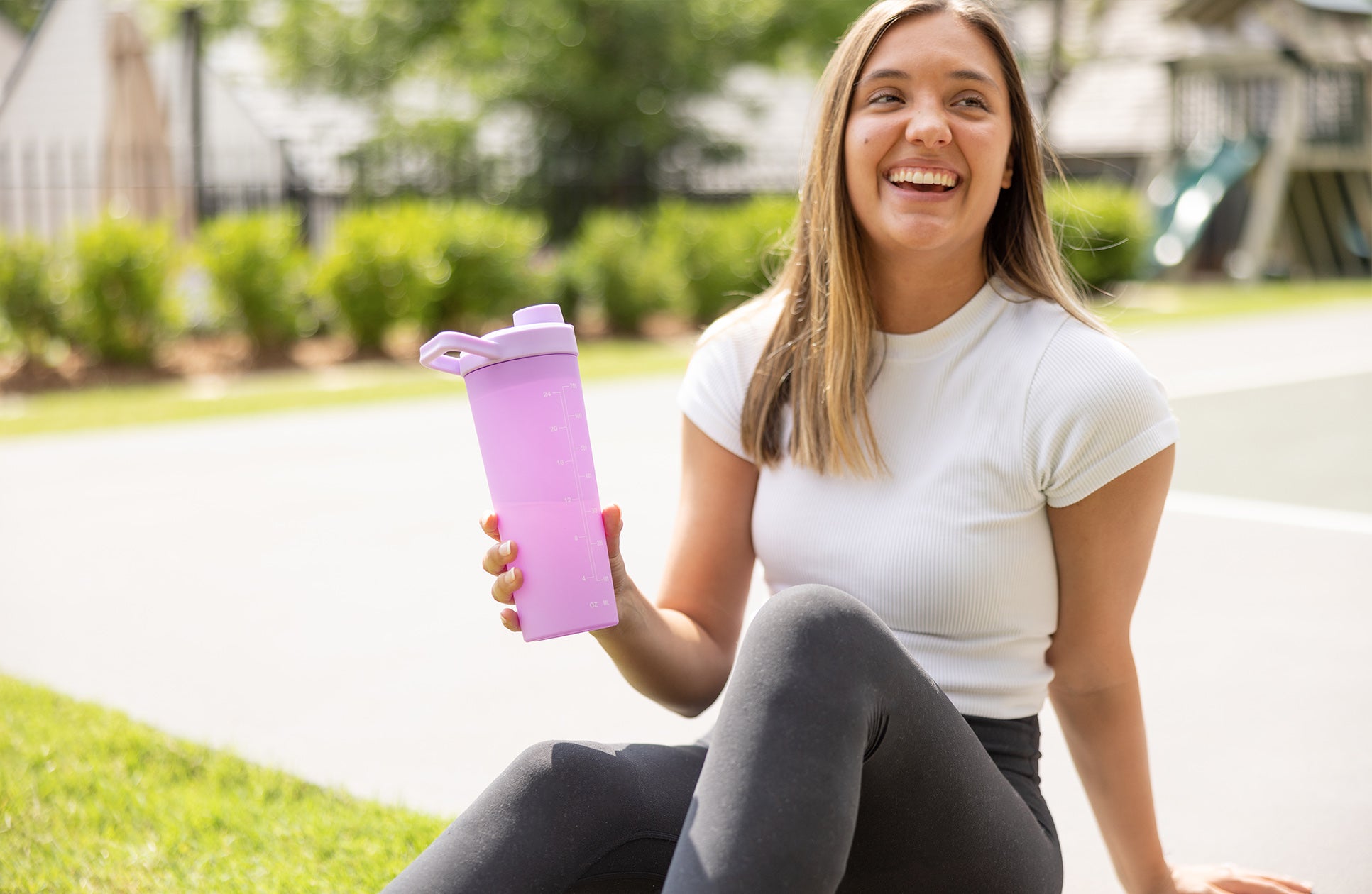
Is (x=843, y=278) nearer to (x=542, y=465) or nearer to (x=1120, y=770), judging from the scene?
(x=542, y=465)

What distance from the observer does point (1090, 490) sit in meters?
2.06

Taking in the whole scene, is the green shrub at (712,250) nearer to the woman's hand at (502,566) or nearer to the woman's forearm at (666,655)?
the woman's forearm at (666,655)

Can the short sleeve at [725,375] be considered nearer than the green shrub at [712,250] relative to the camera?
Yes

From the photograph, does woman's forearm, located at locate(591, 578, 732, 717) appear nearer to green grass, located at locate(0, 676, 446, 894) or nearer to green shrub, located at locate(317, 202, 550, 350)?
green grass, located at locate(0, 676, 446, 894)

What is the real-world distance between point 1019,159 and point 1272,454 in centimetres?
546

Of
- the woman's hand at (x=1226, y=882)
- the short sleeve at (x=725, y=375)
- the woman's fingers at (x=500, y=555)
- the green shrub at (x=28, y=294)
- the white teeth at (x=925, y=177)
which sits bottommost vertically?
the green shrub at (x=28, y=294)

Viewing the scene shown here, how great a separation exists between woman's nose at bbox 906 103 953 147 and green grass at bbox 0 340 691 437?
21.6 feet

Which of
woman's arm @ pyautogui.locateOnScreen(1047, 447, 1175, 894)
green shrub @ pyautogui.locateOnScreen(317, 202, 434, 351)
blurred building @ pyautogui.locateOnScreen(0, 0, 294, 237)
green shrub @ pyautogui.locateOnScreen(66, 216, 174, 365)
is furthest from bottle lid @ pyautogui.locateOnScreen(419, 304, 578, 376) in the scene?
green shrub @ pyautogui.locateOnScreen(317, 202, 434, 351)

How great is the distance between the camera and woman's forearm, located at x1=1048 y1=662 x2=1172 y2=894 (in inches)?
85.7

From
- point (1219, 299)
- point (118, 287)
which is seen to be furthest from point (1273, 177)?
point (118, 287)

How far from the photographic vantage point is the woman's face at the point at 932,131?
7.06ft

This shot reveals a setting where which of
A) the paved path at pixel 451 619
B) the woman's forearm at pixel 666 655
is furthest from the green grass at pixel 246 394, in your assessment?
the woman's forearm at pixel 666 655

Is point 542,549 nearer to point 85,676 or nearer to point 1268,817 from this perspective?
point 1268,817

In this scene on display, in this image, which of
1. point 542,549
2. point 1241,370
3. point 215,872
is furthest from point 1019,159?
point 1241,370
